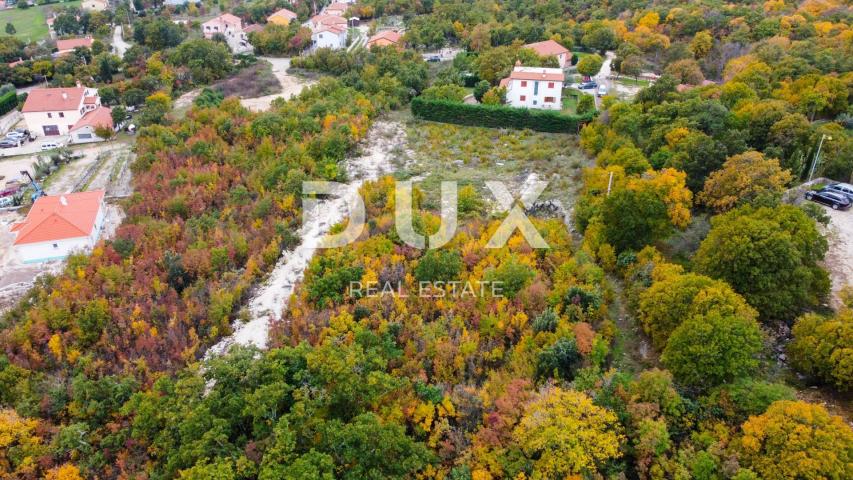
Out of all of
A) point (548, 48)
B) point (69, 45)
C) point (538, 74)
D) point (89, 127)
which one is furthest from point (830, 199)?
point (69, 45)

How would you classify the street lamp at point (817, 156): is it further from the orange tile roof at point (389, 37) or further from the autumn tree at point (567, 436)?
the orange tile roof at point (389, 37)

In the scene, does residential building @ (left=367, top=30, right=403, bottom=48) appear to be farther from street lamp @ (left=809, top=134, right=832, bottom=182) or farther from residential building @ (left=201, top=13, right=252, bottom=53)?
street lamp @ (left=809, top=134, right=832, bottom=182)

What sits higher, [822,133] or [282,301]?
[822,133]

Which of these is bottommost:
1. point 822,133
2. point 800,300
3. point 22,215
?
point 22,215

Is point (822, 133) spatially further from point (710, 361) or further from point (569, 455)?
point (569, 455)

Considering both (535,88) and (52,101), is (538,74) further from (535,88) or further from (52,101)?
(52,101)

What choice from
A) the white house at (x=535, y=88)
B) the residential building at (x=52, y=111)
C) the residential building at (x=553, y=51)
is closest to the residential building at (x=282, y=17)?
the residential building at (x=52, y=111)

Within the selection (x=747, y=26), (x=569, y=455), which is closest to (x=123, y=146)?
(x=569, y=455)
